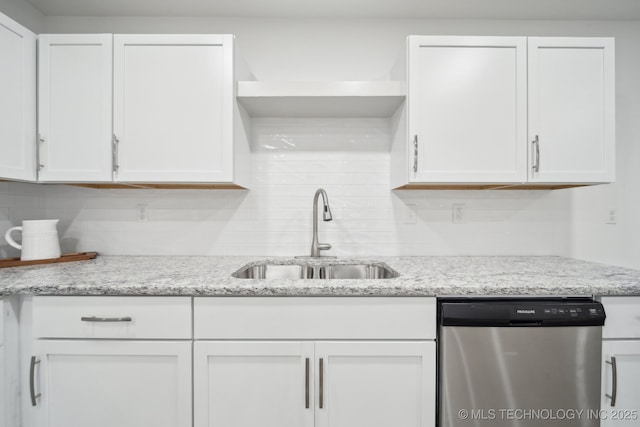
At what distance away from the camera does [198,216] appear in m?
1.91

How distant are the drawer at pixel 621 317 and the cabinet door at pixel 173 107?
68.3 inches

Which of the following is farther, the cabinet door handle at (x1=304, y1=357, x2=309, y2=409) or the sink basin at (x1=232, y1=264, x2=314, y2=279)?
the sink basin at (x1=232, y1=264, x2=314, y2=279)

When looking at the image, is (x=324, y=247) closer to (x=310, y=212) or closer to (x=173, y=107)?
(x=310, y=212)

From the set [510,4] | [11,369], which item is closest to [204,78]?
[11,369]

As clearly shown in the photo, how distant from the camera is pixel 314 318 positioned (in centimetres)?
117

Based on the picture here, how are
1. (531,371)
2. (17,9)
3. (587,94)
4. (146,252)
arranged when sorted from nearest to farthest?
(531,371) < (587,94) < (17,9) < (146,252)

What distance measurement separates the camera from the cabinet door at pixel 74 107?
1.49 m

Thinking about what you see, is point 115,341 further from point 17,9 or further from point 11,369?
point 17,9

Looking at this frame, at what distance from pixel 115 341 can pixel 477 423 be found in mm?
1431

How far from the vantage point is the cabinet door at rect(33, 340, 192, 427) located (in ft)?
3.83

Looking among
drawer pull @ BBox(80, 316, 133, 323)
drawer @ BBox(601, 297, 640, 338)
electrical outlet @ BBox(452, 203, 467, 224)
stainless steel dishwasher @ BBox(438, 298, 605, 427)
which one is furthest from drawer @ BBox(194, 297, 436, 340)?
electrical outlet @ BBox(452, 203, 467, 224)

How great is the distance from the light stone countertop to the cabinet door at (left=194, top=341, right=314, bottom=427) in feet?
0.72

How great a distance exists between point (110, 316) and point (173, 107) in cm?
99

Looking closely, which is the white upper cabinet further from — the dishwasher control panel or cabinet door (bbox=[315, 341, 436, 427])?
cabinet door (bbox=[315, 341, 436, 427])
